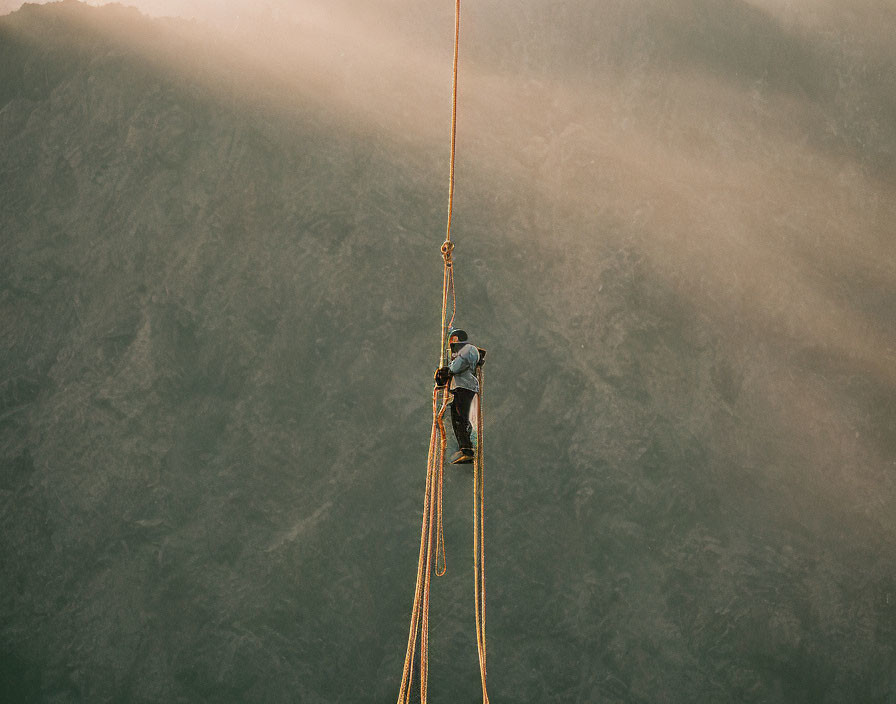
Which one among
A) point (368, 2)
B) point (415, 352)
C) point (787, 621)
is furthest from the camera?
point (368, 2)

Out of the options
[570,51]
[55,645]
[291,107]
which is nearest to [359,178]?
[291,107]

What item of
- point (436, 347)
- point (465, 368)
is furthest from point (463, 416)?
point (436, 347)

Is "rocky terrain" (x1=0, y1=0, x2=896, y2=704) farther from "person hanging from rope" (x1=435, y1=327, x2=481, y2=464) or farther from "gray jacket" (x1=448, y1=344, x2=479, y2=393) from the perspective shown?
"gray jacket" (x1=448, y1=344, x2=479, y2=393)

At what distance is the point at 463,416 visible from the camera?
21.8ft

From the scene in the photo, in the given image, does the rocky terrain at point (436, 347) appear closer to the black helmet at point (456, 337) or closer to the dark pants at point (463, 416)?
the dark pants at point (463, 416)

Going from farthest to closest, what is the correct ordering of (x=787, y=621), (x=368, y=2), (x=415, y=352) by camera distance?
(x=368, y=2), (x=415, y=352), (x=787, y=621)

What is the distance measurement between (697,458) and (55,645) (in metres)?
7.95

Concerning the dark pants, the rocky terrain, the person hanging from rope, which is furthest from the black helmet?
the rocky terrain

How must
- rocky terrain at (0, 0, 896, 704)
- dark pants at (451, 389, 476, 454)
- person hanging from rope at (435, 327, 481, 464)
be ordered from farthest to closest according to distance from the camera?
rocky terrain at (0, 0, 896, 704) < dark pants at (451, 389, 476, 454) < person hanging from rope at (435, 327, 481, 464)

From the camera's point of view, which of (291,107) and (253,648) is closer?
(253,648)

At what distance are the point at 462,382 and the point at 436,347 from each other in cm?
505

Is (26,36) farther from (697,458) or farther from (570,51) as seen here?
(697,458)

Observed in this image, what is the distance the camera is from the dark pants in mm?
6578

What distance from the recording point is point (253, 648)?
35.6 feet
